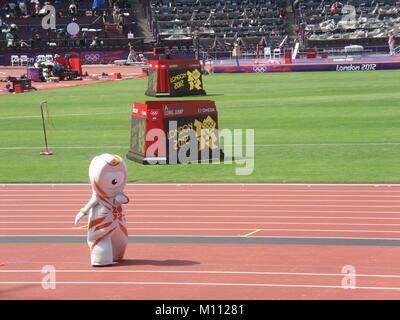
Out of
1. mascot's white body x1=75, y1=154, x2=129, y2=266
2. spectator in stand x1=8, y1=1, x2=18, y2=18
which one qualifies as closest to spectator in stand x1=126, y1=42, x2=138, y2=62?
spectator in stand x1=8, y1=1, x2=18, y2=18

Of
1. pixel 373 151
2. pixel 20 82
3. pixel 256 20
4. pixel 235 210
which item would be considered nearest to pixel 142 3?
pixel 256 20

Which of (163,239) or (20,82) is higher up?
(163,239)

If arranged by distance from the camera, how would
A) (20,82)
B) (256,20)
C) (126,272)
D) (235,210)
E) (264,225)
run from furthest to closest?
1. (256,20)
2. (20,82)
3. (235,210)
4. (264,225)
5. (126,272)

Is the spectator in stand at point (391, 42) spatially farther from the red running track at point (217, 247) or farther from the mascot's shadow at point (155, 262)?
the mascot's shadow at point (155, 262)

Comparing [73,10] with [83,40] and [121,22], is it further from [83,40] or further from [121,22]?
[121,22]

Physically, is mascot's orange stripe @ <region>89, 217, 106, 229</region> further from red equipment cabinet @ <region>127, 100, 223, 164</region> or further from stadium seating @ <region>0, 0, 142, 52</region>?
stadium seating @ <region>0, 0, 142, 52</region>

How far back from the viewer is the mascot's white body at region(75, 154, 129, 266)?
36.1 feet

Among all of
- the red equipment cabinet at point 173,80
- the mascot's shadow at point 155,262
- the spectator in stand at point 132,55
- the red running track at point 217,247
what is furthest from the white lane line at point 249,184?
the spectator in stand at point 132,55

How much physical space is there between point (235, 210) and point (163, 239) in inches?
99.6

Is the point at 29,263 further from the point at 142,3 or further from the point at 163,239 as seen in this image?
the point at 142,3

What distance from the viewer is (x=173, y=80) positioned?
138 feet

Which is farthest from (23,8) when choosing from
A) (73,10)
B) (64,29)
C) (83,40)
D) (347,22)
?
(347,22)

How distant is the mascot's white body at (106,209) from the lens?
1099 cm

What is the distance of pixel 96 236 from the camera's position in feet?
36.7
